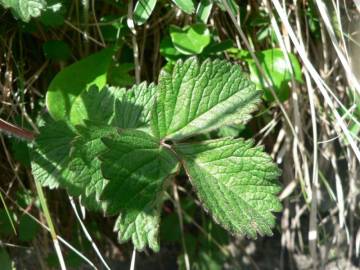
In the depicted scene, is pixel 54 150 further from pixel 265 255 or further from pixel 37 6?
pixel 265 255

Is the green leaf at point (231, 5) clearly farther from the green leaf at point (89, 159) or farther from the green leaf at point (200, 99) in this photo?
the green leaf at point (89, 159)

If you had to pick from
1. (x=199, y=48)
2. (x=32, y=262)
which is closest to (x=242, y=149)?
(x=199, y=48)

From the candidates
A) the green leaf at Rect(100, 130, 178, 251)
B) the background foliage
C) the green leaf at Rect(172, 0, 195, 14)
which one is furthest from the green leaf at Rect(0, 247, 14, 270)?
the green leaf at Rect(172, 0, 195, 14)

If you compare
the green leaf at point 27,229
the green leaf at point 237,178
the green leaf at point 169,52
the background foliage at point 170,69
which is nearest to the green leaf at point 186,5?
the background foliage at point 170,69

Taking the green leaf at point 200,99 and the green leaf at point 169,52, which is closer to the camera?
the green leaf at point 200,99

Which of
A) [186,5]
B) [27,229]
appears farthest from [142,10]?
[27,229]

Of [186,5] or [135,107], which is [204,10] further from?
[135,107]
